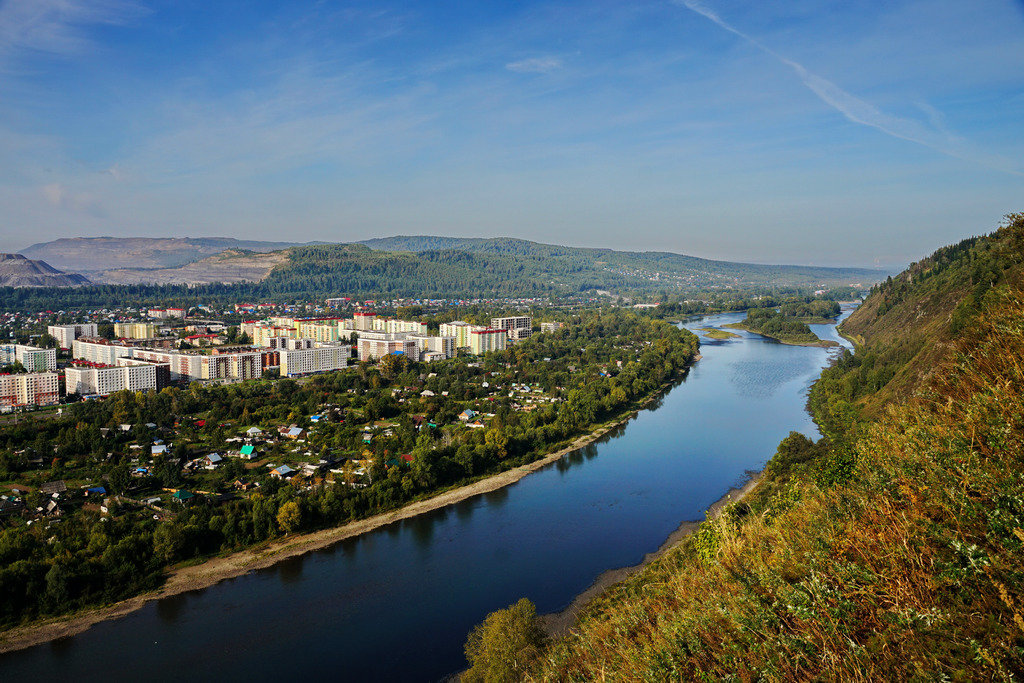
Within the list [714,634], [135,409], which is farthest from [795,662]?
[135,409]

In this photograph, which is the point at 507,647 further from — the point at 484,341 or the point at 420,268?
the point at 420,268

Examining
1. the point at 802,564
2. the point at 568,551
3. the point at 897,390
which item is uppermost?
the point at 802,564

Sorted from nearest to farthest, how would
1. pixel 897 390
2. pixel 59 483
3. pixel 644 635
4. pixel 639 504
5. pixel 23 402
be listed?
pixel 644 635 < pixel 59 483 < pixel 639 504 < pixel 897 390 < pixel 23 402

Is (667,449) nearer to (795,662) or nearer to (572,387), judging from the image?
(572,387)

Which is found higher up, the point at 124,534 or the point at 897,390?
the point at 897,390

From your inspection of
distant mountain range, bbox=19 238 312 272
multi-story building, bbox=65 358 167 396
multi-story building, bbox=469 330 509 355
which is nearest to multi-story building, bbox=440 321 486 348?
multi-story building, bbox=469 330 509 355

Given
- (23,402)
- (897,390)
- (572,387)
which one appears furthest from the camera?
(572,387)
